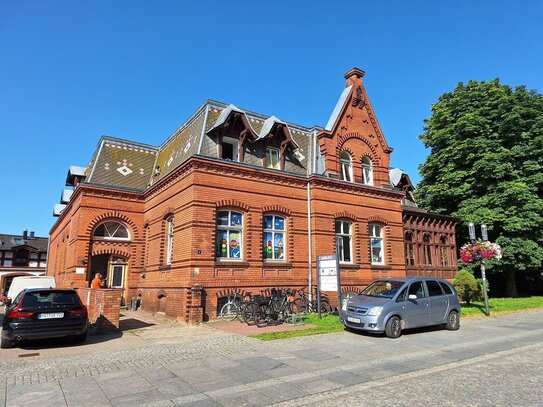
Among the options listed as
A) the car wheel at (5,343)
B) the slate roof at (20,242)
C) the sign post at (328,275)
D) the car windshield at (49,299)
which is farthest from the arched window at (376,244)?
the slate roof at (20,242)

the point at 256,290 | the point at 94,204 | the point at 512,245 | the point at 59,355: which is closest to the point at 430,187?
the point at 512,245

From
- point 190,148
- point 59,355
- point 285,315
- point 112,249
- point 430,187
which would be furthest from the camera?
point 430,187

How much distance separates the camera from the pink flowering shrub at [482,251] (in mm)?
17020

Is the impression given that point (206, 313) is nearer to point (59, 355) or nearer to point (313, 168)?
point (59, 355)

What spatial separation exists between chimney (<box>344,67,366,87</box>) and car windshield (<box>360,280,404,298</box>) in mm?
12977

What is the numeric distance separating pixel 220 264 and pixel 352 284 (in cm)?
682

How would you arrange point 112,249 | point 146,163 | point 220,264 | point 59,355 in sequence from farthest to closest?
point 146,163 → point 112,249 → point 220,264 → point 59,355

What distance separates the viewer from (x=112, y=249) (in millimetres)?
20406

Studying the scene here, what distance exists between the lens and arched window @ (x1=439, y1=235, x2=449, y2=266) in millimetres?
25359

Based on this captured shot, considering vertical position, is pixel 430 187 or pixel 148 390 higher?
pixel 430 187

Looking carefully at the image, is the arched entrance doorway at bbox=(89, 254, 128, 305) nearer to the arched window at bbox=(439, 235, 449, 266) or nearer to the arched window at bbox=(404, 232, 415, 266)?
the arched window at bbox=(404, 232, 415, 266)

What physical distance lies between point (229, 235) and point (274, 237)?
2272 millimetres

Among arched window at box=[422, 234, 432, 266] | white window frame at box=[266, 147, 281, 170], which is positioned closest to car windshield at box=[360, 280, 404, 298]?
white window frame at box=[266, 147, 281, 170]

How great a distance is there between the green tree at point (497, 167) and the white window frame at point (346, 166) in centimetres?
1125
